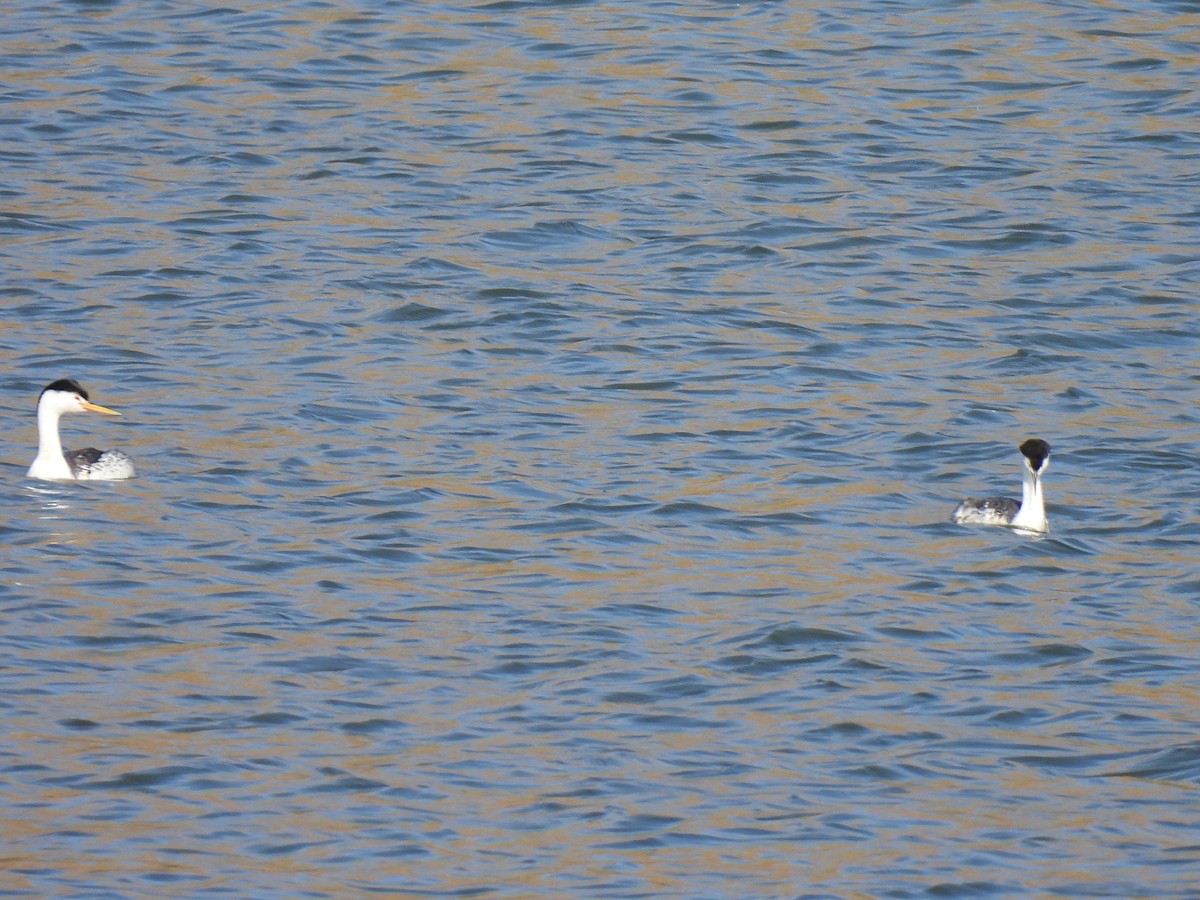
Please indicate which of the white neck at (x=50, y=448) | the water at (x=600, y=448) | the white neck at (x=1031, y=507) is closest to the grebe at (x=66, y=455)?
the white neck at (x=50, y=448)

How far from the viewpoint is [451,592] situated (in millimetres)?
10594

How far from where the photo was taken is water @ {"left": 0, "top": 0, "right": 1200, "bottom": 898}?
26.5ft

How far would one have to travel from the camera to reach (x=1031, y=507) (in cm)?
1175

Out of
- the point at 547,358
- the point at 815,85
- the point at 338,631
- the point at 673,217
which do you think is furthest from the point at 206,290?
the point at 815,85

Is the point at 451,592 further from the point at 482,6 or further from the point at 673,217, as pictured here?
the point at 482,6

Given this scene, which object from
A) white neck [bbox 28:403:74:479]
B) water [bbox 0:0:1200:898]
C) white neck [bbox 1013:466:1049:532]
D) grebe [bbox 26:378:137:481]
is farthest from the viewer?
white neck [bbox 28:403:74:479]

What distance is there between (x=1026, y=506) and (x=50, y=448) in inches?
228

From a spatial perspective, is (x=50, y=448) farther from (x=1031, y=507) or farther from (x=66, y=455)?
(x=1031, y=507)

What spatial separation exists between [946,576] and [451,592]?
264 cm

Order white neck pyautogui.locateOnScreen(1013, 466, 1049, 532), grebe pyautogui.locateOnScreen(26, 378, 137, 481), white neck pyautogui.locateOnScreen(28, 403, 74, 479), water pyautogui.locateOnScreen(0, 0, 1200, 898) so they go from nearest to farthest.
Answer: water pyautogui.locateOnScreen(0, 0, 1200, 898) → white neck pyautogui.locateOnScreen(1013, 466, 1049, 532) → grebe pyautogui.locateOnScreen(26, 378, 137, 481) → white neck pyautogui.locateOnScreen(28, 403, 74, 479)

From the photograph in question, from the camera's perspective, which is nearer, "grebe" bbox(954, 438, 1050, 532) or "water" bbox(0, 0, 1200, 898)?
"water" bbox(0, 0, 1200, 898)

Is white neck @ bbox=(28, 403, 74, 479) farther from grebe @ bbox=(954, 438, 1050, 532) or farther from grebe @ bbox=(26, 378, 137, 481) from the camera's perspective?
grebe @ bbox=(954, 438, 1050, 532)

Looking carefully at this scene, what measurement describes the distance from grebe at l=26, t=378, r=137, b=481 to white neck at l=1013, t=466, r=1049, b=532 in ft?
17.2

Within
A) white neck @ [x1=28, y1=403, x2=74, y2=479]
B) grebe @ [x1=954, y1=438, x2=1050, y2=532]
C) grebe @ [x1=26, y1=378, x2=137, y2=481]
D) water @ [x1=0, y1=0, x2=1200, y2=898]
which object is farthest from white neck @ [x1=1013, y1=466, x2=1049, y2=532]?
white neck @ [x1=28, y1=403, x2=74, y2=479]
